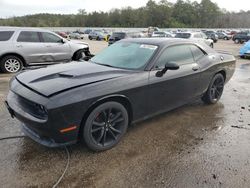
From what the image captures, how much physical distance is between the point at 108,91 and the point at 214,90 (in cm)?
314

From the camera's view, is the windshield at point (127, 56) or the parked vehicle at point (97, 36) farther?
the parked vehicle at point (97, 36)

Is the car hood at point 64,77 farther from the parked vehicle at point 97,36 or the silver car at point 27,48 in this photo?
the parked vehicle at point 97,36

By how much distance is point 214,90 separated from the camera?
5336 mm

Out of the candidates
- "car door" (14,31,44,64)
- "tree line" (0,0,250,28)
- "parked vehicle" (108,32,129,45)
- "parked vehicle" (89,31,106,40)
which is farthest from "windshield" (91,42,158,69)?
"tree line" (0,0,250,28)

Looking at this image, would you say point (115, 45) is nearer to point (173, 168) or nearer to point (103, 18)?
point (173, 168)

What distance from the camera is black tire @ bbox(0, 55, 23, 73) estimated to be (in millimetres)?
8172

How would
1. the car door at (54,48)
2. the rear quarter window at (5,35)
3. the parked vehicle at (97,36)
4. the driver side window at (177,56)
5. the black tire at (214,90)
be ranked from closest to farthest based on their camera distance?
the driver side window at (177,56) < the black tire at (214,90) < the rear quarter window at (5,35) < the car door at (54,48) < the parked vehicle at (97,36)

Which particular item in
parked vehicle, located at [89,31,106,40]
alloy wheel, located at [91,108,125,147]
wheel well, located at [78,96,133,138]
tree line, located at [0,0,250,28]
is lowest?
parked vehicle, located at [89,31,106,40]

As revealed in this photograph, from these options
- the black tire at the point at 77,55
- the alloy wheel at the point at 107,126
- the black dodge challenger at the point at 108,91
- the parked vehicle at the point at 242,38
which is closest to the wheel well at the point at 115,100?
the black dodge challenger at the point at 108,91

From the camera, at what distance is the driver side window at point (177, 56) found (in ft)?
13.0

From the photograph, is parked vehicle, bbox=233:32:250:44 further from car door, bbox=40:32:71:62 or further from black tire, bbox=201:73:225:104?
black tire, bbox=201:73:225:104

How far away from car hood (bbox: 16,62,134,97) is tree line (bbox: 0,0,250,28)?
3165 inches

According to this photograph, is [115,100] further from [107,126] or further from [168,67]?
[168,67]

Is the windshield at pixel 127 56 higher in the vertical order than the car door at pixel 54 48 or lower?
higher
